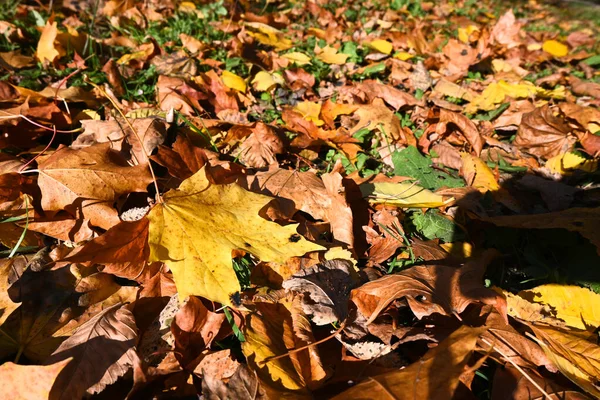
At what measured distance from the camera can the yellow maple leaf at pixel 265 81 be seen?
91.4 inches

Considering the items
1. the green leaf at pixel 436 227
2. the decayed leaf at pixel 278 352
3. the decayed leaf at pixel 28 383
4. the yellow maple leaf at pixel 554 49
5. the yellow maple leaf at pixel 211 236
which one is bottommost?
the green leaf at pixel 436 227

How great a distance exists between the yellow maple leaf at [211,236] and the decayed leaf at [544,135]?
1.66 meters

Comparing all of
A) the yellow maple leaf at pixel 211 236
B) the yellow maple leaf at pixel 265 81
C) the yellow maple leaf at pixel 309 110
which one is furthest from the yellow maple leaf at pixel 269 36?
the yellow maple leaf at pixel 211 236

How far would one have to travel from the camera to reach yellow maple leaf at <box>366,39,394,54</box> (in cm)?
303

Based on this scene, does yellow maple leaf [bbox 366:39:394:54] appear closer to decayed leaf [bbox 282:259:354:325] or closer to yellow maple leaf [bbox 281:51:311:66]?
yellow maple leaf [bbox 281:51:311:66]

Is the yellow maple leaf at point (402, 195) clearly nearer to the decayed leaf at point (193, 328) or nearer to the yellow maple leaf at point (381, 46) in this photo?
the decayed leaf at point (193, 328)

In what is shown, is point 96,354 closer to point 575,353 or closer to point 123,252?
point 123,252

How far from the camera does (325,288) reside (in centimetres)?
116

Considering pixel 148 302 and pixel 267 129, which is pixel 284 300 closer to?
pixel 148 302

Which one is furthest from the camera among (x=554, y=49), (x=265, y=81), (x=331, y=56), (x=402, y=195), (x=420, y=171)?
(x=554, y=49)

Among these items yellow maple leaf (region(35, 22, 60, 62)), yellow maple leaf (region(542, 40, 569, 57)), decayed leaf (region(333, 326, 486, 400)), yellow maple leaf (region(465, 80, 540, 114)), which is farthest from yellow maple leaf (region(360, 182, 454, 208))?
yellow maple leaf (region(542, 40, 569, 57))

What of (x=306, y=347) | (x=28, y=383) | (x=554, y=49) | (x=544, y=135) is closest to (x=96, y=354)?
(x=28, y=383)

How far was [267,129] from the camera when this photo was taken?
175 centimetres

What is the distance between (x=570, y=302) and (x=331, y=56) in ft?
7.11
